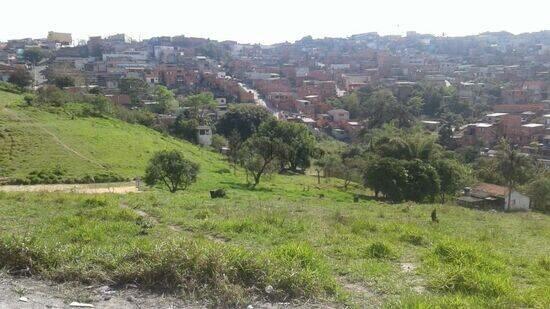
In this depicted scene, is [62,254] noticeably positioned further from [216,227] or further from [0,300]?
[216,227]

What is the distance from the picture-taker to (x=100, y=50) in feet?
435

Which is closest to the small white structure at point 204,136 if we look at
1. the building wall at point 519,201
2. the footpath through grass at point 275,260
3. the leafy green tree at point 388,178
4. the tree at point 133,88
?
the tree at point 133,88

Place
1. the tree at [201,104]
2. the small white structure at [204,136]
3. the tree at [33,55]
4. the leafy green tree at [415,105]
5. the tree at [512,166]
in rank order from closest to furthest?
the tree at [512,166], the small white structure at [204,136], the tree at [201,104], the leafy green tree at [415,105], the tree at [33,55]

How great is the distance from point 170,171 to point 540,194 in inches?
894

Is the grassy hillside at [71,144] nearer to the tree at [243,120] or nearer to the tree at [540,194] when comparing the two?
the tree at [243,120]

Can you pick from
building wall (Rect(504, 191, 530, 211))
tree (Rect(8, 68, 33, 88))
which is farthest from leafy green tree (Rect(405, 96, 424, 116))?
tree (Rect(8, 68, 33, 88))

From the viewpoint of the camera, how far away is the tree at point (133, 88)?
3059 inches

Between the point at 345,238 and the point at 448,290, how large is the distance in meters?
3.17

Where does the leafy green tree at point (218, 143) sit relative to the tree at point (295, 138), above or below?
below

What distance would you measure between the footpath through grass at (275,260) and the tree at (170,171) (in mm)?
17012

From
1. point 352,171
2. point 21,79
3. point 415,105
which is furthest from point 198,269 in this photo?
point 415,105

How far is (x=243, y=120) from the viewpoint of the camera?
62.5m

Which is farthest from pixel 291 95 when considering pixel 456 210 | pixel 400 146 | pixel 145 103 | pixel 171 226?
pixel 171 226

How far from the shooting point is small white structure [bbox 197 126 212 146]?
60.4m
